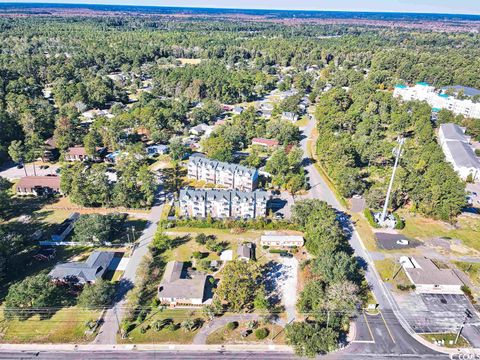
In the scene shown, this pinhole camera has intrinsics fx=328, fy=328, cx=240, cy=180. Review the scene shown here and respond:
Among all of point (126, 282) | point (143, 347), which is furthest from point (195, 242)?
point (143, 347)

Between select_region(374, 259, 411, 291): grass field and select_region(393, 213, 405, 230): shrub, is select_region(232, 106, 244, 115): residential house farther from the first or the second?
select_region(374, 259, 411, 291): grass field

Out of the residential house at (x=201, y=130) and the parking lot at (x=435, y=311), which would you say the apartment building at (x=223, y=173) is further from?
the parking lot at (x=435, y=311)

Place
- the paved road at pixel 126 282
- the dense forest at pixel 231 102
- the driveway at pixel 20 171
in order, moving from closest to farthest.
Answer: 1. the paved road at pixel 126 282
2. the driveway at pixel 20 171
3. the dense forest at pixel 231 102

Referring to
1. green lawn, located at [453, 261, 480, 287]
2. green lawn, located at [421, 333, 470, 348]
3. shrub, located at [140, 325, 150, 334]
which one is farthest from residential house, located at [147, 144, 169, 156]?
green lawn, located at [421, 333, 470, 348]

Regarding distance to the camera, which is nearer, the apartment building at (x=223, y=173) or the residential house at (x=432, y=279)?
the residential house at (x=432, y=279)

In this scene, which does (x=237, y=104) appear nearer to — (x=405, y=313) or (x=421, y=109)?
(x=421, y=109)

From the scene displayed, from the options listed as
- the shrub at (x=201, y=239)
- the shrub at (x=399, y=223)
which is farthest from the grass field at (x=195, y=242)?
the shrub at (x=399, y=223)

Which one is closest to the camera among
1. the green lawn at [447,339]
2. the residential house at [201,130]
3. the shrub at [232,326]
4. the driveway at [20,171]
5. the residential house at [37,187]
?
the green lawn at [447,339]
